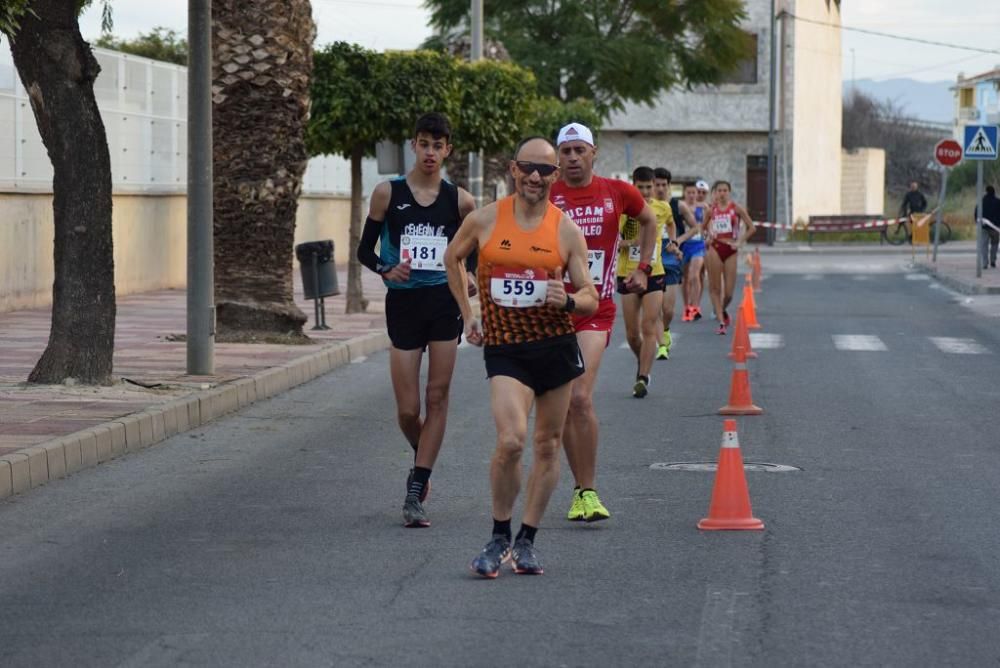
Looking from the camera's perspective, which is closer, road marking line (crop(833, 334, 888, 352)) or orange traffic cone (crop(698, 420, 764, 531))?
orange traffic cone (crop(698, 420, 764, 531))

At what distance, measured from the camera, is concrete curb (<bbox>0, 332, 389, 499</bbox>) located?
418 inches

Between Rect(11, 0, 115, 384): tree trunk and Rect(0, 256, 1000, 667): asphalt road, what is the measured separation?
128cm

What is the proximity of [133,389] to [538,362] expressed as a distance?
279 inches

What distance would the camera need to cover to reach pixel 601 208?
996 cm

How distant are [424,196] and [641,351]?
6.14 meters

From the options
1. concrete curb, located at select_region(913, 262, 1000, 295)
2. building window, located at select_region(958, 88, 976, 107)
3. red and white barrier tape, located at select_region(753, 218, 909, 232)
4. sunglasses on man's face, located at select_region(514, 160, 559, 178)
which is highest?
building window, located at select_region(958, 88, 976, 107)

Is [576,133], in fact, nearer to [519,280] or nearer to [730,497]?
[519,280]

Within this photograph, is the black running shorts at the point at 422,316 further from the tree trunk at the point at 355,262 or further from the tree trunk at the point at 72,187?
the tree trunk at the point at 355,262

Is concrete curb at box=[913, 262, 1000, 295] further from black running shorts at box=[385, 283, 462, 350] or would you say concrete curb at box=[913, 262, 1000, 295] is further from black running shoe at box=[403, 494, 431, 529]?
black running shoe at box=[403, 494, 431, 529]

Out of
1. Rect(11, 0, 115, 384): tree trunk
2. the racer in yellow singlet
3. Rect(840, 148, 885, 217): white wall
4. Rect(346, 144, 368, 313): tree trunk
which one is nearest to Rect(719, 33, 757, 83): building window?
Rect(840, 148, 885, 217): white wall

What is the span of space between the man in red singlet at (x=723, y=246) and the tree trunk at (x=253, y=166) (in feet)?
17.7

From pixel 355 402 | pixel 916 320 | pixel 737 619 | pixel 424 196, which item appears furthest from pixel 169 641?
pixel 916 320

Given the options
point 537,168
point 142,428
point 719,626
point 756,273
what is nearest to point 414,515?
point 537,168

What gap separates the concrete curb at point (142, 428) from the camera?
34.8 ft
